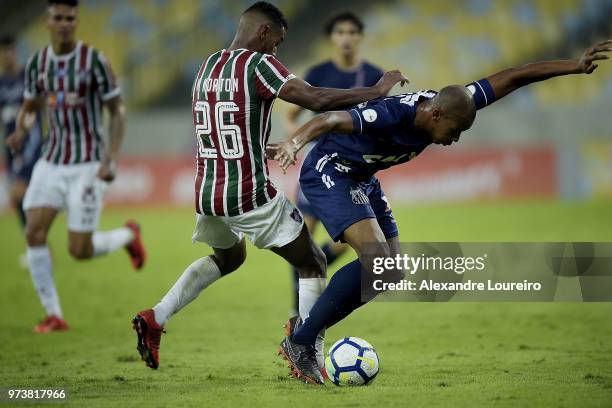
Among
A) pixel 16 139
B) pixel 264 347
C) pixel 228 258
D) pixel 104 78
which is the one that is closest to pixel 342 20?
pixel 104 78

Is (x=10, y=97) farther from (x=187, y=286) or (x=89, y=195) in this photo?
(x=187, y=286)

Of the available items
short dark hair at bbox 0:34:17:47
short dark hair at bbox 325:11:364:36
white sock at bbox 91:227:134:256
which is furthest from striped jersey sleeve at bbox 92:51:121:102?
short dark hair at bbox 0:34:17:47

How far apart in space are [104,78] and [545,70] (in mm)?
4010

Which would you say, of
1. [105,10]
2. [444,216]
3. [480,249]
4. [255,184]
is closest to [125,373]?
[255,184]

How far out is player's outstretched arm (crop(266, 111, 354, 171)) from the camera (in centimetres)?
462

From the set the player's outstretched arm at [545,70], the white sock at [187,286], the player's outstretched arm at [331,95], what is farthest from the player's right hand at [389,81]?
the white sock at [187,286]

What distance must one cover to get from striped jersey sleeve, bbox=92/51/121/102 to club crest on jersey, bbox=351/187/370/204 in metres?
3.12

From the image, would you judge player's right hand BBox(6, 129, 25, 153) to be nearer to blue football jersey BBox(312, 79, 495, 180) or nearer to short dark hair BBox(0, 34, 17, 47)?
blue football jersey BBox(312, 79, 495, 180)

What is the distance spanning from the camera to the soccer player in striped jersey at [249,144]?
17.6ft

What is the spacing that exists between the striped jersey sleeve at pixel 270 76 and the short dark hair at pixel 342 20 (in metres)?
3.56

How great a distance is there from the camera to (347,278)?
5375mm

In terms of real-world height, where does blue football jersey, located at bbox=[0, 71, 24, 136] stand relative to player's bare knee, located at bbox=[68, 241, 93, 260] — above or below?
above

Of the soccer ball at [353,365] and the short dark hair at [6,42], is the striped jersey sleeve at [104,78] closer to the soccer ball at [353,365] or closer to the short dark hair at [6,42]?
the soccer ball at [353,365]

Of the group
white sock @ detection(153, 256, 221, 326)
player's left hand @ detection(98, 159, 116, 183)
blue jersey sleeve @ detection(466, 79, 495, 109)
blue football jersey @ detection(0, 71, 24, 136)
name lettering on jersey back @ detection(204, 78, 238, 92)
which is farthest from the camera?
blue football jersey @ detection(0, 71, 24, 136)
